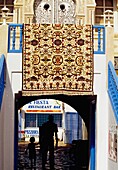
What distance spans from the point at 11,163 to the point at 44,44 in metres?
2.48

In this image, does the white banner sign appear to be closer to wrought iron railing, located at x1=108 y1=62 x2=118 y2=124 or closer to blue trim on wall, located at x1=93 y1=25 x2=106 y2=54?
blue trim on wall, located at x1=93 y1=25 x2=106 y2=54

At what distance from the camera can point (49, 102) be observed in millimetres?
26250

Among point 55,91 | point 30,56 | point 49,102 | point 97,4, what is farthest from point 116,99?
point 49,102

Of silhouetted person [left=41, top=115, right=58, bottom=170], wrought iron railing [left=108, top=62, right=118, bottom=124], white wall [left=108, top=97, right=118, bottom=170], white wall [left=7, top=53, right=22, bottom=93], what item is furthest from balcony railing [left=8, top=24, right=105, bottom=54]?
silhouetted person [left=41, top=115, right=58, bottom=170]

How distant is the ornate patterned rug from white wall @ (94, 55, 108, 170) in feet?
0.45

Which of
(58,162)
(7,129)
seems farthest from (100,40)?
(58,162)

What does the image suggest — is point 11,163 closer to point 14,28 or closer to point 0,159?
point 0,159

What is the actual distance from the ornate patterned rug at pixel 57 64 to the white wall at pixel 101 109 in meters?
0.14

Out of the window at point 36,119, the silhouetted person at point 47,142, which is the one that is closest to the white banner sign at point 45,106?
the window at point 36,119

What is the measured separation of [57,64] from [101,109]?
4.16ft

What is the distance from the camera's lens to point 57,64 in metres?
10.5

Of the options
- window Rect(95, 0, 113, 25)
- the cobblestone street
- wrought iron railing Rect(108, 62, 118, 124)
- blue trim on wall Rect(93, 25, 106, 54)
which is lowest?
the cobblestone street

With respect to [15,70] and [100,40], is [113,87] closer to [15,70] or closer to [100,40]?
[100,40]

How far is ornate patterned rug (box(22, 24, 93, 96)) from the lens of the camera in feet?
34.4
